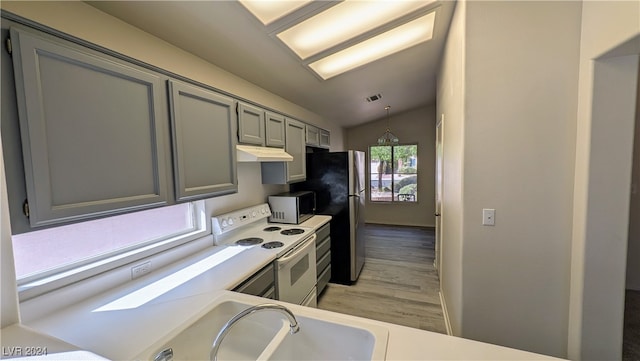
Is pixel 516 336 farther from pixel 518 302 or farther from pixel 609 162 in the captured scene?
pixel 609 162

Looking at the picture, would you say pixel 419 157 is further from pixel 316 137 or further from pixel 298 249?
pixel 298 249

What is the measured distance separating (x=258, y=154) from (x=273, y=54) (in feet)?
2.79

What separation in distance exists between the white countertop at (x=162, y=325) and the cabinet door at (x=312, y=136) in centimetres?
213

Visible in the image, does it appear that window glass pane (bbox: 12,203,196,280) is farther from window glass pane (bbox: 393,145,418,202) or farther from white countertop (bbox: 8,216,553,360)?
window glass pane (bbox: 393,145,418,202)

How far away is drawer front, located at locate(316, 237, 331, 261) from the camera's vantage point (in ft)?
9.59

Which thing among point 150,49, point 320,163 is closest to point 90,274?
point 150,49

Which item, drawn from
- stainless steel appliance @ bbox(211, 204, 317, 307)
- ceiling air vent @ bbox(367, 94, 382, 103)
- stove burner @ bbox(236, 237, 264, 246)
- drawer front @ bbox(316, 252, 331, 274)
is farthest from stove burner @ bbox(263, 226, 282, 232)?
ceiling air vent @ bbox(367, 94, 382, 103)

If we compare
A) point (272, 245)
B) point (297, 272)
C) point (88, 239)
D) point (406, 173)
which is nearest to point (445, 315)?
point (297, 272)

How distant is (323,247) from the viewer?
3.08 meters

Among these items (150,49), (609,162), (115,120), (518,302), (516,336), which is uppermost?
(150,49)

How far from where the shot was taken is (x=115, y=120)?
1.21 meters

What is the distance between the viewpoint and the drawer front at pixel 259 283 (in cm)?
168

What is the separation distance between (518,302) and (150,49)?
9.53 ft

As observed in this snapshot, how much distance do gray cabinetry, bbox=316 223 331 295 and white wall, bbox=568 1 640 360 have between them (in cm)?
206
